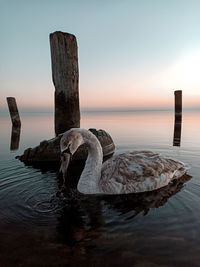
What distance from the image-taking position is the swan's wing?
438 centimetres

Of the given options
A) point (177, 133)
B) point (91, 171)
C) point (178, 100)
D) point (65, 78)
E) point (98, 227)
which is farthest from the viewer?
point (178, 100)

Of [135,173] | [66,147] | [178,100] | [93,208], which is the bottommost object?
[93,208]

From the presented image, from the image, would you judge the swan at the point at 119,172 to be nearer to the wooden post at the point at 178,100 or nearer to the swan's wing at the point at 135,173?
the swan's wing at the point at 135,173

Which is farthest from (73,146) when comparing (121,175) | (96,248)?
(96,248)

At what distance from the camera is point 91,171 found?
4.45 metres

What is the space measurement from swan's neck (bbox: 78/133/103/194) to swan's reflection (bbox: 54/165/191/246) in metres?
0.18

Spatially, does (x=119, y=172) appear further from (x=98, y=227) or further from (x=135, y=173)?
(x=98, y=227)

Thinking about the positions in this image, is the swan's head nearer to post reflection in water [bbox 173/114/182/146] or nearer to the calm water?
the calm water

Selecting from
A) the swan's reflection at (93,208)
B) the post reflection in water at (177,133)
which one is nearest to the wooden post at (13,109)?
the post reflection in water at (177,133)

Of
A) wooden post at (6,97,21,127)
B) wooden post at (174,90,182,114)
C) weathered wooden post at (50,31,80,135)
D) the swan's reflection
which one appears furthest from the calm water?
wooden post at (6,97,21,127)

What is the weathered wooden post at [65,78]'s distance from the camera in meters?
8.02

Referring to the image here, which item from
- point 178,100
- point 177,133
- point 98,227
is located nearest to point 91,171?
point 98,227

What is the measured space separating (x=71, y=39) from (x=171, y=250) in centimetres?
800

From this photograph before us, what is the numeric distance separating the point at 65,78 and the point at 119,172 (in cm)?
539
